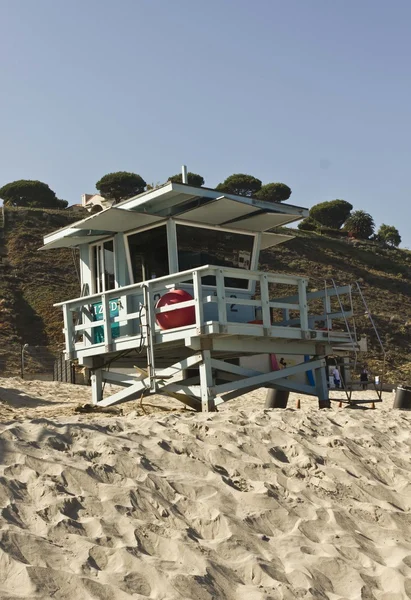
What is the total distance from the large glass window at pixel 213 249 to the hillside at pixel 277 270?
1508 centimetres

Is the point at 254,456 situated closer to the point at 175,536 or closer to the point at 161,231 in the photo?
the point at 175,536

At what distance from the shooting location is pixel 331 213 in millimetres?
73000

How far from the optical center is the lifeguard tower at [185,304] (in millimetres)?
11617

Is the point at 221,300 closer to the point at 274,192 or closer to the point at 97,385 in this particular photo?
the point at 97,385

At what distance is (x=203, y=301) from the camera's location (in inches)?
440

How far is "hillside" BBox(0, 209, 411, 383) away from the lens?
124ft

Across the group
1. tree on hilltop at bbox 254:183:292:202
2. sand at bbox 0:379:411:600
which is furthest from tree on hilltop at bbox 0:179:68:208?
sand at bbox 0:379:411:600

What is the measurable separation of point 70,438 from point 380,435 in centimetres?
385

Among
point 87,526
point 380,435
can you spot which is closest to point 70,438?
point 87,526

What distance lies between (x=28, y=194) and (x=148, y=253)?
54243mm

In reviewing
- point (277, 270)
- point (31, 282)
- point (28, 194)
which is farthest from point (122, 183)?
point (31, 282)

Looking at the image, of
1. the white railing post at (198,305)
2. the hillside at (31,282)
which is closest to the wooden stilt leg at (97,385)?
the white railing post at (198,305)

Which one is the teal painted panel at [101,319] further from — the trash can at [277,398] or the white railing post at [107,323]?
the trash can at [277,398]

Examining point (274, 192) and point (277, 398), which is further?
point (274, 192)
